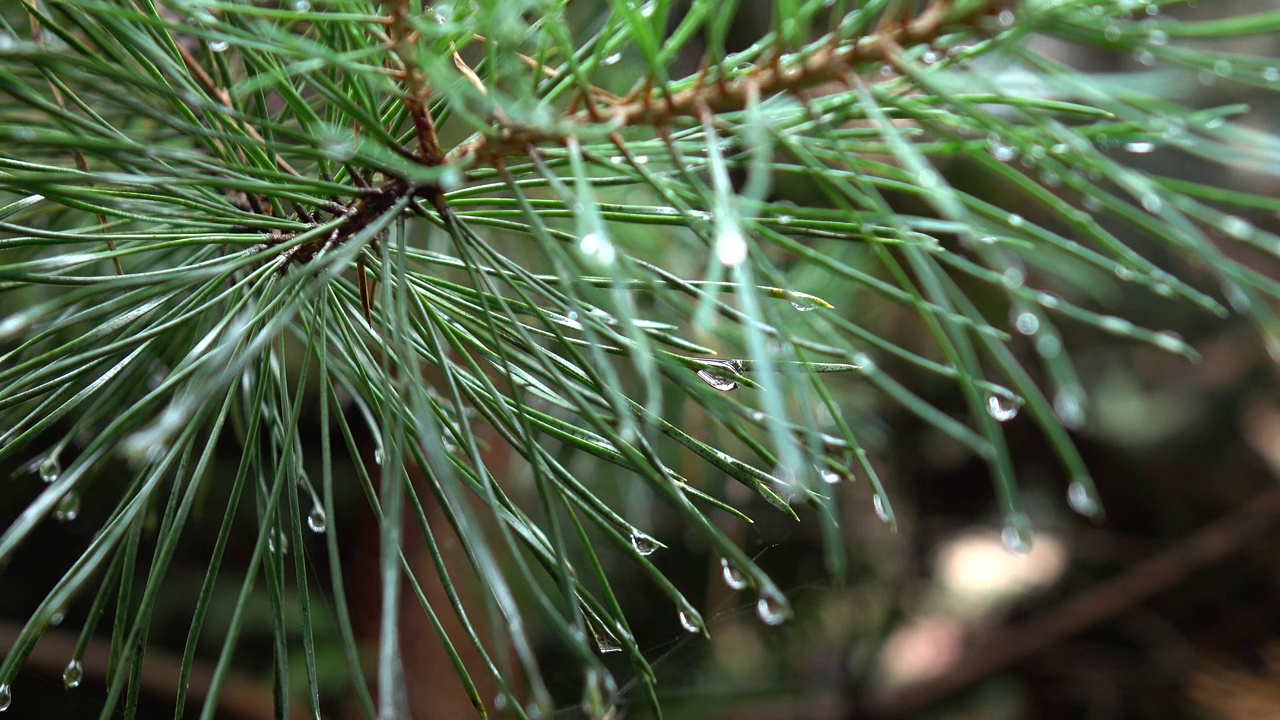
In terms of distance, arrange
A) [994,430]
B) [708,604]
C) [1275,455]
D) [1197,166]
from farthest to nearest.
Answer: [1197,166], [1275,455], [708,604], [994,430]

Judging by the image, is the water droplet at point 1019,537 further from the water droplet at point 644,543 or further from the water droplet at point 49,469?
the water droplet at point 49,469

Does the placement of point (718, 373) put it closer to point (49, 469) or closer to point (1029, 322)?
point (1029, 322)

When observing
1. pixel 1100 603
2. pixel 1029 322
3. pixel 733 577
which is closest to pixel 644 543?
pixel 733 577

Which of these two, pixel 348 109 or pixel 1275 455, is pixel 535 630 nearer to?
pixel 348 109

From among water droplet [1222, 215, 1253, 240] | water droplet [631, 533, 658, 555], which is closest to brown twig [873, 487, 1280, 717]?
water droplet [631, 533, 658, 555]

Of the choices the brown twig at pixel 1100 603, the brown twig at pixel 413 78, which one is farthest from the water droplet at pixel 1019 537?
the brown twig at pixel 1100 603

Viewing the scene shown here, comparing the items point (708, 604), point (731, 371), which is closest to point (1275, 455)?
point (708, 604)
